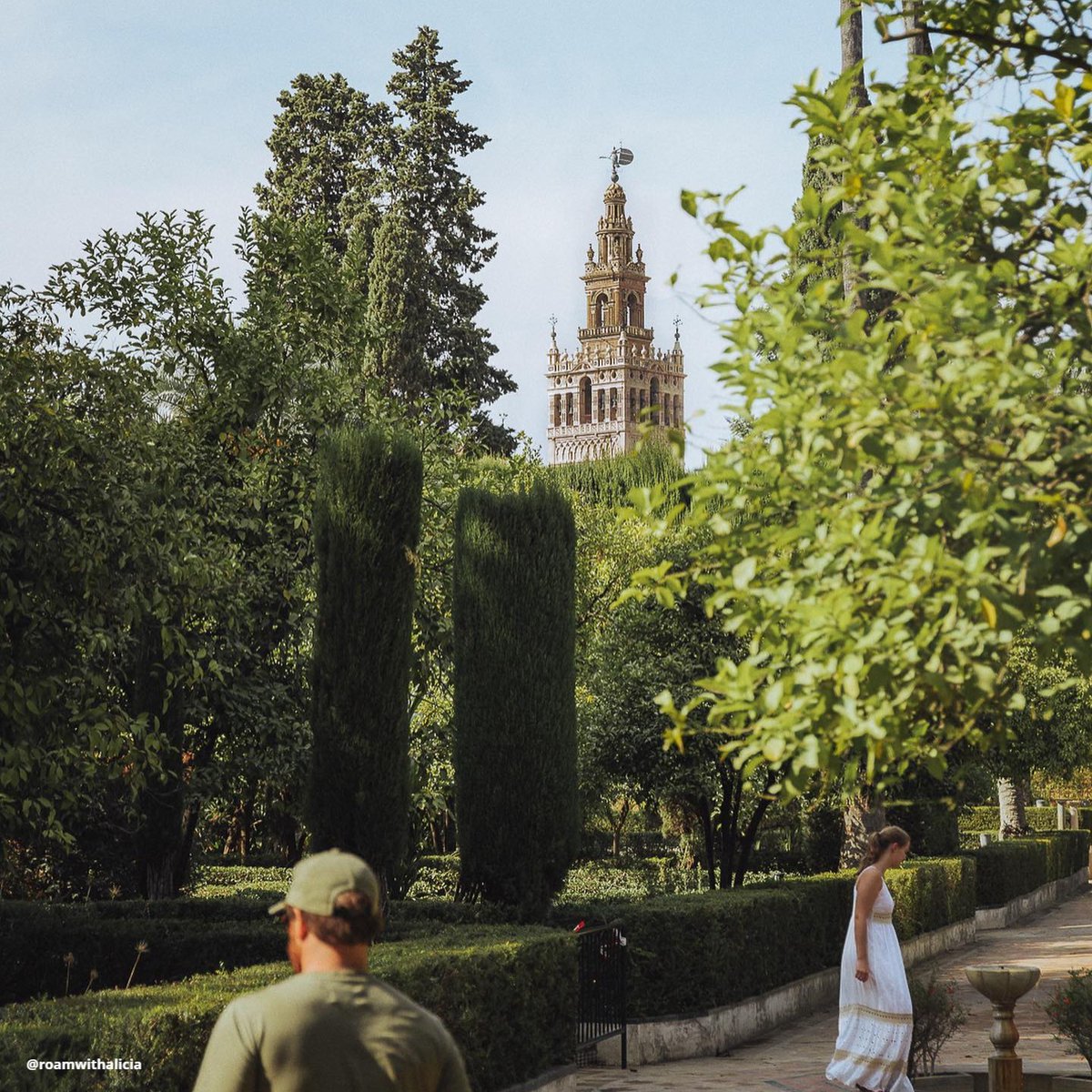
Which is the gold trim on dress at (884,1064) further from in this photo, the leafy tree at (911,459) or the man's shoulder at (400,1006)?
the man's shoulder at (400,1006)

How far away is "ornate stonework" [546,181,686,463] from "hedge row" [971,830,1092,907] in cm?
10203

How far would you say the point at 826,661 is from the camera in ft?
13.4

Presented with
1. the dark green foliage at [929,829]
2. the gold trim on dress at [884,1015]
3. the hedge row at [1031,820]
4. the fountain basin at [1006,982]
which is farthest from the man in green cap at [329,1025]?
the hedge row at [1031,820]

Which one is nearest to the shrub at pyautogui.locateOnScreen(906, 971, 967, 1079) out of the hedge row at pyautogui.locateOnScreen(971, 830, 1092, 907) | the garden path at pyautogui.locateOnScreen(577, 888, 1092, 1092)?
the garden path at pyautogui.locateOnScreen(577, 888, 1092, 1092)

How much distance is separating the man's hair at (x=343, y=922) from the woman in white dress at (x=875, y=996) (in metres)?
6.18

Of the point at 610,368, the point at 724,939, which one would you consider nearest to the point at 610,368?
the point at 610,368

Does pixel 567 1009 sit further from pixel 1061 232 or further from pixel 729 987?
pixel 1061 232

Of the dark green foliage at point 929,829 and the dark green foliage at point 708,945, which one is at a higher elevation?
the dark green foliage at point 929,829

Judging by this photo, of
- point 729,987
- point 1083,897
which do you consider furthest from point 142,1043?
point 1083,897

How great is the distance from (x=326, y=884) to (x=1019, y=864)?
28.0 metres

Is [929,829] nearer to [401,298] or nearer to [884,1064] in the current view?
[884,1064]

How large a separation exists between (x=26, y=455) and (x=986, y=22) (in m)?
7.00

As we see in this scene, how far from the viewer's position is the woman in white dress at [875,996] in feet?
30.1

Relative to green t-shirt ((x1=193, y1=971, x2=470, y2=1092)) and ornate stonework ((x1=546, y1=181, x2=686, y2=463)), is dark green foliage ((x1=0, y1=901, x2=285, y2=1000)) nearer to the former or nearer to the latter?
green t-shirt ((x1=193, y1=971, x2=470, y2=1092))
